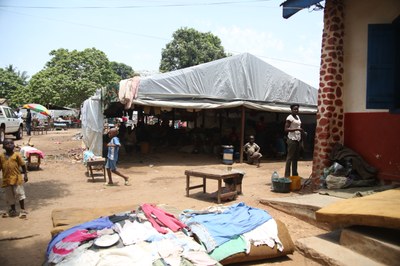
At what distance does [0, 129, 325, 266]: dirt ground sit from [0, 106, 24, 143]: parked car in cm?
445

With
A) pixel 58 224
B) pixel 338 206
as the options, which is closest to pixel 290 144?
pixel 338 206

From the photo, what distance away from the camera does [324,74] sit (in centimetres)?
705

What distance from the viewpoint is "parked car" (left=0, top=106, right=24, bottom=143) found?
55.0 feet

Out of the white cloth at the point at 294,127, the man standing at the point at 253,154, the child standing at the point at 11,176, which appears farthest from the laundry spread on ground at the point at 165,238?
the man standing at the point at 253,154

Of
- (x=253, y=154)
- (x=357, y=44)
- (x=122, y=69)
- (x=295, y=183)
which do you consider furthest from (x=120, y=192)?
(x=122, y=69)

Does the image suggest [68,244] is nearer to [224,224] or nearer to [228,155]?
[224,224]

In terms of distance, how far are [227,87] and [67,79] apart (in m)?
23.3

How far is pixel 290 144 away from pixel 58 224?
530 centimetres

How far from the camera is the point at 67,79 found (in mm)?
30953

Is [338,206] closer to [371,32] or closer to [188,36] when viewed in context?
[371,32]

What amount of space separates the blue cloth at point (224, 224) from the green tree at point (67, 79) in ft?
97.0

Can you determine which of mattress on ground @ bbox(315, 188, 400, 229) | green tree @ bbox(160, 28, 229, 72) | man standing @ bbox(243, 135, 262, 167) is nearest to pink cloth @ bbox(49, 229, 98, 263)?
mattress on ground @ bbox(315, 188, 400, 229)

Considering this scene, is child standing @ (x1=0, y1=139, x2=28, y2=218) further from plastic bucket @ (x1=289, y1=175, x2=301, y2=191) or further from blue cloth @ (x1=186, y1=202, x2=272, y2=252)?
plastic bucket @ (x1=289, y1=175, x2=301, y2=191)

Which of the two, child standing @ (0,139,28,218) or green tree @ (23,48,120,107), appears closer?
child standing @ (0,139,28,218)
